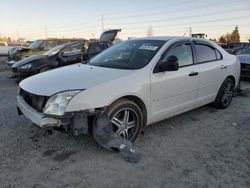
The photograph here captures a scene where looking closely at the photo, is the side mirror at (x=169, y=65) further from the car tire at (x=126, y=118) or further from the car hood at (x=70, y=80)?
the car tire at (x=126, y=118)

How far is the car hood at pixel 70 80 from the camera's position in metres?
3.21

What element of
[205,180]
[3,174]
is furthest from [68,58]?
[205,180]

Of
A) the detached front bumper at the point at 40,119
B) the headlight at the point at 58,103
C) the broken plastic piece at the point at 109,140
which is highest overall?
the headlight at the point at 58,103

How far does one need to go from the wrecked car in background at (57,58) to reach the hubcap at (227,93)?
5.28m

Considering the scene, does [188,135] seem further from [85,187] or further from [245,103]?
[245,103]

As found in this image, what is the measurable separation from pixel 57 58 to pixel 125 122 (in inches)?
232

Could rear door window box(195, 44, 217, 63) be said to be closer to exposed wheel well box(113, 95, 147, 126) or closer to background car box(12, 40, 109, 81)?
exposed wheel well box(113, 95, 147, 126)

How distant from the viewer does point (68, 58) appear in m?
8.82

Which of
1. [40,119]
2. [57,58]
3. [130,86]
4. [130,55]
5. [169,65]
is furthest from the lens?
[57,58]

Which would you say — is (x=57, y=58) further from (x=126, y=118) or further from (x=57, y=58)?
(x=126, y=118)

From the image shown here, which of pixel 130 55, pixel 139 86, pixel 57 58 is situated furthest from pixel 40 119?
pixel 57 58

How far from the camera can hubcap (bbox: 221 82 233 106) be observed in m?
5.40

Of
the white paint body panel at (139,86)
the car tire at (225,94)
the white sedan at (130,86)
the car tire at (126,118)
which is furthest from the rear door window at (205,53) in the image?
the car tire at (126,118)

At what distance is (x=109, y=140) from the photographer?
130 inches
